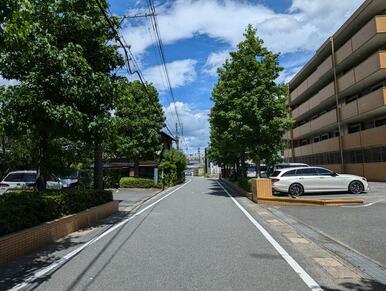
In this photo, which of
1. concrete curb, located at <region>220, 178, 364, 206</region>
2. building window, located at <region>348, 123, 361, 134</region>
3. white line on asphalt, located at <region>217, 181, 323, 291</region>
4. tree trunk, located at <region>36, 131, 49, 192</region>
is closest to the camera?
white line on asphalt, located at <region>217, 181, 323, 291</region>

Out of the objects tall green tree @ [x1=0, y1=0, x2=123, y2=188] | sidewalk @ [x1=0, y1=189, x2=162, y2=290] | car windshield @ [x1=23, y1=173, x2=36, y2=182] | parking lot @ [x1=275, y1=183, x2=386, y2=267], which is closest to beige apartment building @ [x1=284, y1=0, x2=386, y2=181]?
→ parking lot @ [x1=275, y1=183, x2=386, y2=267]

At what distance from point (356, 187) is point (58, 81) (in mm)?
16051

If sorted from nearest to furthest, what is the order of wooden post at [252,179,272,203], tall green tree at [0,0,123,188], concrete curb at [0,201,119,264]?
1. concrete curb at [0,201,119,264]
2. tall green tree at [0,0,123,188]
3. wooden post at [252,179,272,203]

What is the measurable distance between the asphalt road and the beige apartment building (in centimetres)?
2254

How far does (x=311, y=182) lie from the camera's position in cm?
2167

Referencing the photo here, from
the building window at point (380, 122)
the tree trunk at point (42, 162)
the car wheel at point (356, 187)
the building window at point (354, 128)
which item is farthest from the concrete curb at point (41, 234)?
the building window at point (354, 128)

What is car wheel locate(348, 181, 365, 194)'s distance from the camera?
21844 millimetres

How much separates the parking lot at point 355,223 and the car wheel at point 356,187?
128 inches

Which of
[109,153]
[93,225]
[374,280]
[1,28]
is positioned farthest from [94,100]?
[109,153]

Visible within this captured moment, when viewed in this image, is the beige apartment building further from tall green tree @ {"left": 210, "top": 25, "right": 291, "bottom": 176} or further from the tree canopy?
the tree canopy

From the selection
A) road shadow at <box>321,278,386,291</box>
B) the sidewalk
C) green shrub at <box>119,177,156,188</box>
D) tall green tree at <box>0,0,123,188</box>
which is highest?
tall green tree at <box>0,0,123,188</box>

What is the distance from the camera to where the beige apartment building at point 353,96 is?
30312 millimetres

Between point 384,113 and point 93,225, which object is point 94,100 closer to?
point 93,225

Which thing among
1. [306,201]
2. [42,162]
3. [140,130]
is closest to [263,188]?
[306,201]
